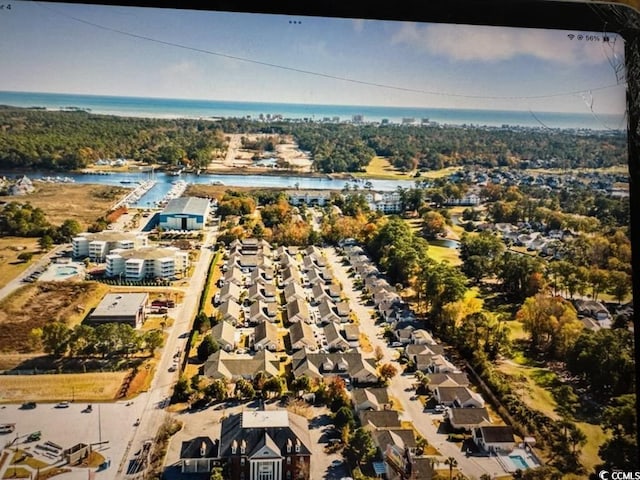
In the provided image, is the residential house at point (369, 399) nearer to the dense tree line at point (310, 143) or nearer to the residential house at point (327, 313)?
the residential house at point (327, 313)

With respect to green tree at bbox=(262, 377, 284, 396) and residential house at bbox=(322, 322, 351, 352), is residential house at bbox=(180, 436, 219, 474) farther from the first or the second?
residential house at bbox=(322, 322, 351, 352)

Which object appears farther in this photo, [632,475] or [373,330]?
[373,330]

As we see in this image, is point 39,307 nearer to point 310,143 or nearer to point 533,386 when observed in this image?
point 310,143

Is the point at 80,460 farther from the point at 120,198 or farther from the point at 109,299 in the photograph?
the point at 120,198

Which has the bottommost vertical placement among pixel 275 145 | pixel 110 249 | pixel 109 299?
pixel 109 299

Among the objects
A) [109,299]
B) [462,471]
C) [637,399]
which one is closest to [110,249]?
[109,299]

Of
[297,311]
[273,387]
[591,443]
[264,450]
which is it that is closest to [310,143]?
[297,311]

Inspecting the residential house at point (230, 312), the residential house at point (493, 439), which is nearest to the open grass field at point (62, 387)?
the residential house at point (230, 312)
